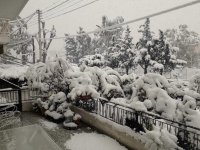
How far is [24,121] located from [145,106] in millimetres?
5358

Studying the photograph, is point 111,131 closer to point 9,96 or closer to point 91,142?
point 91,142

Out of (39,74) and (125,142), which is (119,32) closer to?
(39,74)

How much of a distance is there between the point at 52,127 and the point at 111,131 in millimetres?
2371

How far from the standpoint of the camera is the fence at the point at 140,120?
5.07 metres

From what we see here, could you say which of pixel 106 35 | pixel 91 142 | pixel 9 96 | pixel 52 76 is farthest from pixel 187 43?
pixel 91 142

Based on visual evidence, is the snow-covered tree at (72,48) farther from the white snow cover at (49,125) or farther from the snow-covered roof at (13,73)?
the white snow cover at (49,125)

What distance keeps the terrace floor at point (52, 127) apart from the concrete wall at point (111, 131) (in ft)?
0.95

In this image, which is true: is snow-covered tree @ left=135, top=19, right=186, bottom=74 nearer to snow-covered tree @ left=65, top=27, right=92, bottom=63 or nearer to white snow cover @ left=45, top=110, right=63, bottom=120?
white snow cover @ left=45, top=110, right=63, bottom=120

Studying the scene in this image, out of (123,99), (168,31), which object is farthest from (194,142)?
(168,31)

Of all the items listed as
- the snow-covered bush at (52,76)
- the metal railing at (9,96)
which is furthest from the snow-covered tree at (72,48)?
the snow-covered bush at (52,76)

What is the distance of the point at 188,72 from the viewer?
35500 mm

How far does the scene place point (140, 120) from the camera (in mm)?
6297

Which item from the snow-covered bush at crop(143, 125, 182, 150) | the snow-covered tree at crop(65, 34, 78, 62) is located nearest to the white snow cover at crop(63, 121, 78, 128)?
the snow-covered bush at crop(143, 125, 182, 150)

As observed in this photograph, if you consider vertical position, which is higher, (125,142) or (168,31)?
(168,31)
